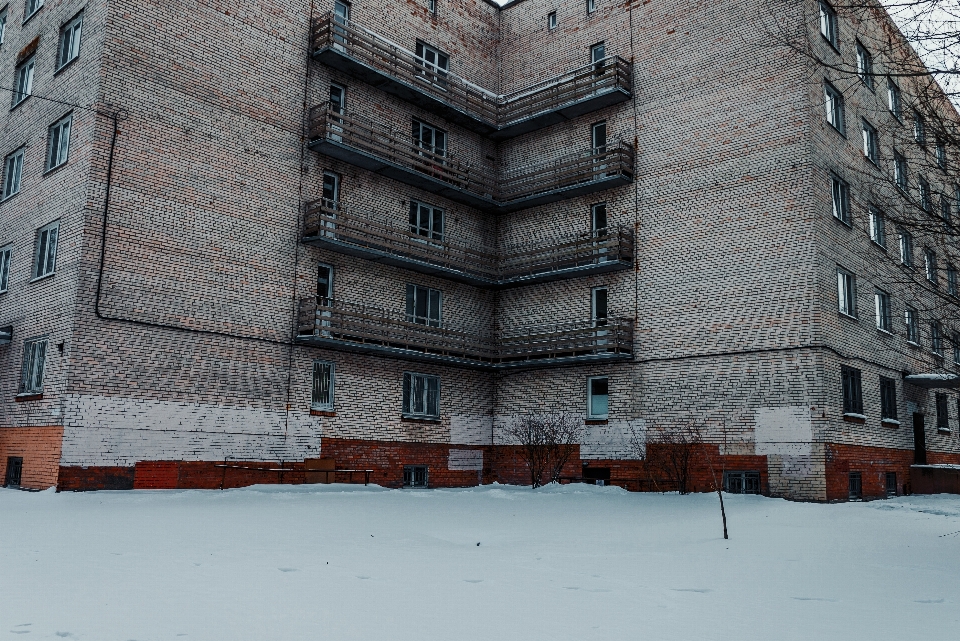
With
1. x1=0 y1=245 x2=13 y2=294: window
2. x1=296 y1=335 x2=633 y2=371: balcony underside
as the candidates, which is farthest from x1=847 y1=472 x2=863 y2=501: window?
x1=0 y1=245 x2=13 y2=294: window

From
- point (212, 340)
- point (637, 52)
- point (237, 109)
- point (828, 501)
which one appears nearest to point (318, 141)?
point (237, 109)

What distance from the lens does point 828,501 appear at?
19062 mm

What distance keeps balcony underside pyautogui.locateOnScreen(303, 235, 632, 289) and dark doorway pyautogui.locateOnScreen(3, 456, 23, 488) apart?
28.2ft

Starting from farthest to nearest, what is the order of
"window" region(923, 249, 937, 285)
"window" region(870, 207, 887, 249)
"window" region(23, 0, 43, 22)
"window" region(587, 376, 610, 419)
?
1. "window" region(923, 249, 937, 285)
2. "window" region(870, 207, 887, 249)
3. "window" region(587, 376, 610, 419)
4. "window" region(23, 0, 43, 22)

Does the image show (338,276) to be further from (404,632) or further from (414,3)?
(404,632)

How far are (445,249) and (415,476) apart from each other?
23.2 feet

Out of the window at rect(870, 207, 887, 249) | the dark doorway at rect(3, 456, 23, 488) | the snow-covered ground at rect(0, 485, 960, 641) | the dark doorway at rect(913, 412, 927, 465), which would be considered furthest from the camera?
the dark doorway at rect(913, 412, 927, 465)

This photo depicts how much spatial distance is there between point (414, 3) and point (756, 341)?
15.2m

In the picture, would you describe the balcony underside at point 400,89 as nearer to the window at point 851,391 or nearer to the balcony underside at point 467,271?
the balcony underside at point 467,271

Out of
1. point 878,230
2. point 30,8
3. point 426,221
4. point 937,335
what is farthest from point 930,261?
point 30,8

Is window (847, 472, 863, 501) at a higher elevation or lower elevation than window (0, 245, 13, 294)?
lower

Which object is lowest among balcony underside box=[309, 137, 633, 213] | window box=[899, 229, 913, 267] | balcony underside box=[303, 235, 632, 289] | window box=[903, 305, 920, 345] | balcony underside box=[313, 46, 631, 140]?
window box=[903, 305, 920, 345]

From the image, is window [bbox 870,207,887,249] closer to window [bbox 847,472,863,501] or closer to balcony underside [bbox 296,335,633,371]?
window [bbox 847,472,863,501]

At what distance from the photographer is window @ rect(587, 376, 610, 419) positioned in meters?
23.3
